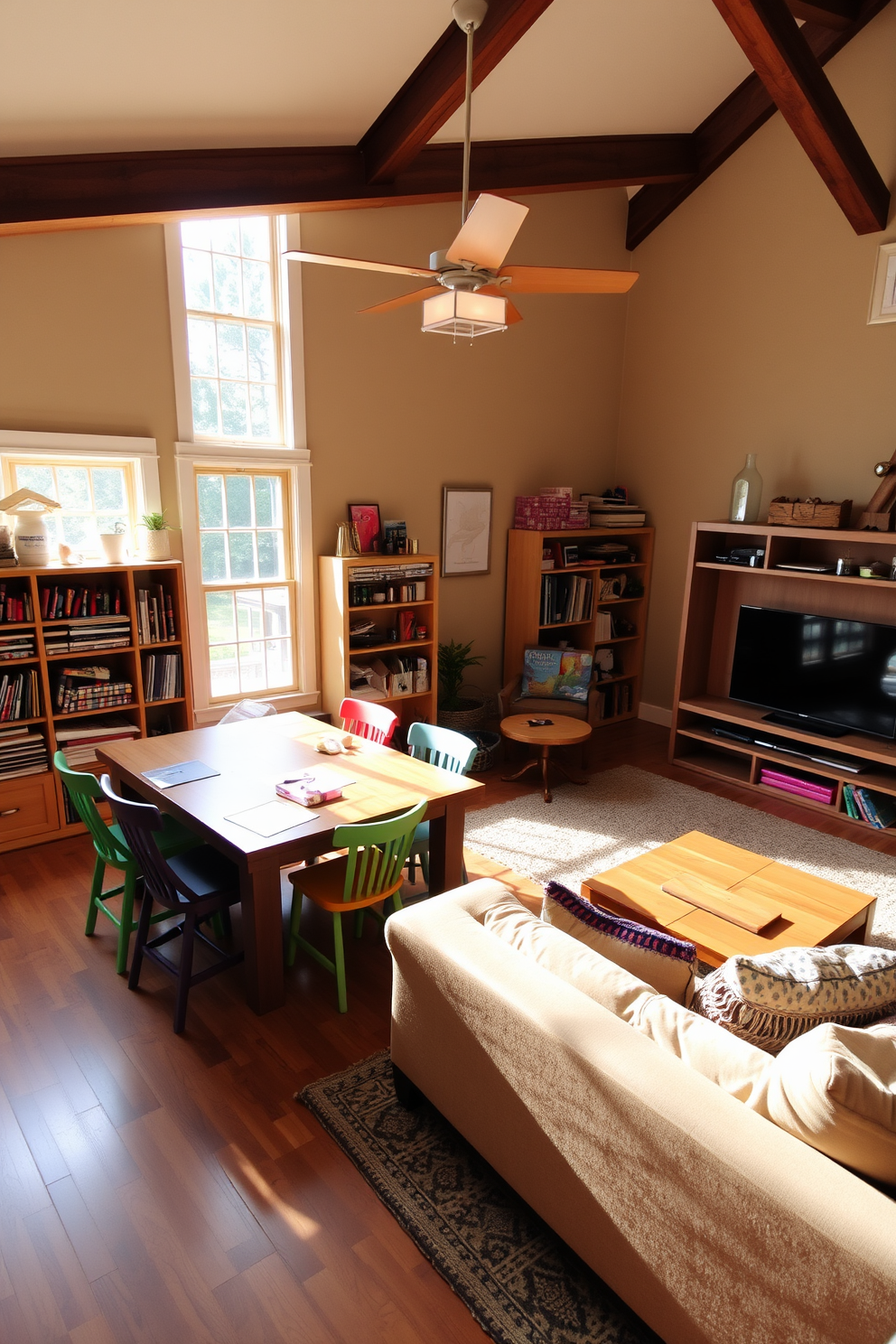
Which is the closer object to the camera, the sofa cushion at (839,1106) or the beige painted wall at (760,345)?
the sofa cushion at (839,1106)

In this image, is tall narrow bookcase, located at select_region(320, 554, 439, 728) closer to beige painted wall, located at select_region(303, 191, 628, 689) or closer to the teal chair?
beige painted wall, located at select_region(303, 191, 628, 689)

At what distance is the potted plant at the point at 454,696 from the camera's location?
213 inches

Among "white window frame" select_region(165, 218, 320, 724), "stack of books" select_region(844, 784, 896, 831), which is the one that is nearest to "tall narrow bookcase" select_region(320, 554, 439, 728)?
"white window frame" select_region(165, 218, 320, 724)

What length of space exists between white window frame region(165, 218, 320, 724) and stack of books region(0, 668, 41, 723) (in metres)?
0.86

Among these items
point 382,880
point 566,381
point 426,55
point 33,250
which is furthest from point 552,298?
point 382,880

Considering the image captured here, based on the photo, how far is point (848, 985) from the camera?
5.85 feet

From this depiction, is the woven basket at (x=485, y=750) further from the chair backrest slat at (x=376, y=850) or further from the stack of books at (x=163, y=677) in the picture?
the chair backrest slat at (x=376, y=850)

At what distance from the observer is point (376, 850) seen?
2717 mm

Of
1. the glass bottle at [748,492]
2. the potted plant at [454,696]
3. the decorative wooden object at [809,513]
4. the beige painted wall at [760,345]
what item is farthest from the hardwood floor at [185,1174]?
the beige painted wall at [760,345]

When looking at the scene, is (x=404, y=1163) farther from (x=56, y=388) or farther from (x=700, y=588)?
(x=700, y=588)

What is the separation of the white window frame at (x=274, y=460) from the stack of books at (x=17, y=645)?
84 centimetres

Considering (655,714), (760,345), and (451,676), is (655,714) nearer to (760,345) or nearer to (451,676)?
(451,676)

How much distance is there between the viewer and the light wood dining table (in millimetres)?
2631

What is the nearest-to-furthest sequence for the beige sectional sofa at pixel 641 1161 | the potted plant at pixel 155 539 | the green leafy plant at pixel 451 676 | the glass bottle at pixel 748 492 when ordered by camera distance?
the beige sectional sofa at pixel 641 1161 → the potted plant at pixel 155 539 → the glass bottle at pixel 748 492 → the green leafy plant at pixel 451 676
